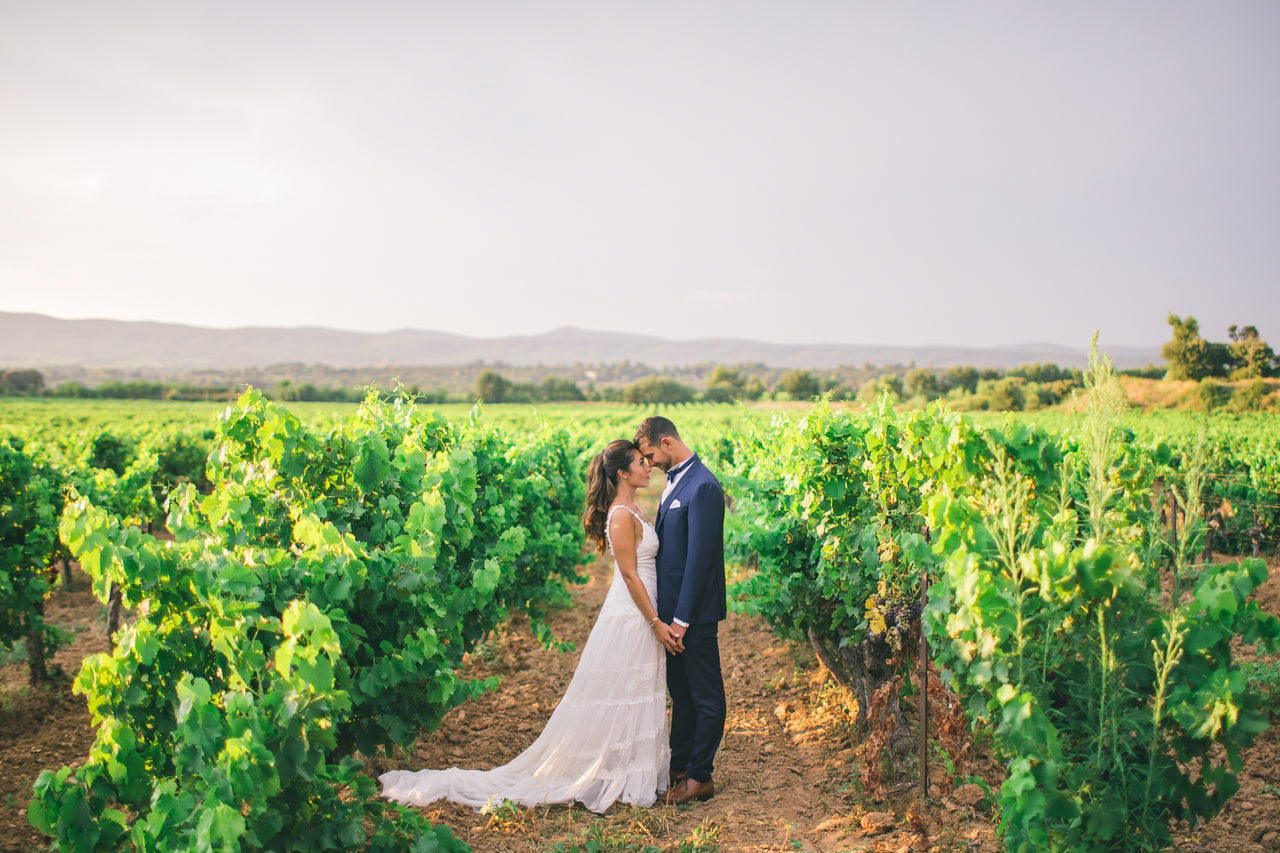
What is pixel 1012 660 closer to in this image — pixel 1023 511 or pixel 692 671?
pixel 1023 511

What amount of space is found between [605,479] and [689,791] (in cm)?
201

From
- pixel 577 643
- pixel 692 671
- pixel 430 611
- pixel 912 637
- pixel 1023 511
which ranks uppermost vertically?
pixel 1023 511

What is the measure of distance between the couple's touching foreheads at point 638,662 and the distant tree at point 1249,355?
62556mm

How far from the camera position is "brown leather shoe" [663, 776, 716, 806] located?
4637mm

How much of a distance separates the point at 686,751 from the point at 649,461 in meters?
1.92

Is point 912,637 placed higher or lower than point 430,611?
lower

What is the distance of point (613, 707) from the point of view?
467cm

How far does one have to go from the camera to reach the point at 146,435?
17094 millimetres

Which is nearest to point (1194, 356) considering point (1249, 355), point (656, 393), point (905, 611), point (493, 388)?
point (1249, 355)

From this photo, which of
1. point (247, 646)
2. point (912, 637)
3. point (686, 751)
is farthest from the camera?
point (686, 751)

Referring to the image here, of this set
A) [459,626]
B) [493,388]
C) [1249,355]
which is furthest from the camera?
[493,388]

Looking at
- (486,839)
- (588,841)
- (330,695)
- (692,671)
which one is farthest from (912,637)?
(330,695)

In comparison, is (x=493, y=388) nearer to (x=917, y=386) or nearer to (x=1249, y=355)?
(x=917, y=386)

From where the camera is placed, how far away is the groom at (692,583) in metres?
4.56
